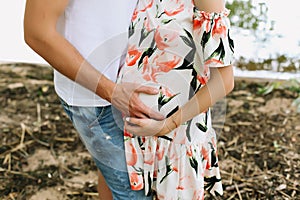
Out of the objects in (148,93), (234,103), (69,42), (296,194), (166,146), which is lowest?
(296,194)

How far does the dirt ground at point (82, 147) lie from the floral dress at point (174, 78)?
0.70 m

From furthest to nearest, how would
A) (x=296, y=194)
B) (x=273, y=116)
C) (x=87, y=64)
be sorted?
(x=273, y=116) < (x=296, y=194) < (x=87, y=64)

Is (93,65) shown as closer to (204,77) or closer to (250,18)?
(204,77)

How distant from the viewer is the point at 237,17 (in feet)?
11.1

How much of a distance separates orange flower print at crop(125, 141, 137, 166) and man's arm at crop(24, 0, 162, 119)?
0.36 feet

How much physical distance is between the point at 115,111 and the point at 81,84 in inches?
5.1

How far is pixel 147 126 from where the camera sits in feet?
4.18

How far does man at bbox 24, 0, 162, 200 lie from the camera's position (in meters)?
1.21

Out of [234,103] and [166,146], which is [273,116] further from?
[166,146]

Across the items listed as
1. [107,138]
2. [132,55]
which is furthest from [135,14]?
[107,138]

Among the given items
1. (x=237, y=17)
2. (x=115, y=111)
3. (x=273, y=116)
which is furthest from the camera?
(x=237, y=17)

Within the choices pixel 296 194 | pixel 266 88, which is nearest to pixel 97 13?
pixel 296 194

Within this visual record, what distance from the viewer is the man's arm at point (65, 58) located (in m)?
1.19

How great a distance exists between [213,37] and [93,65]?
11.9 inches
